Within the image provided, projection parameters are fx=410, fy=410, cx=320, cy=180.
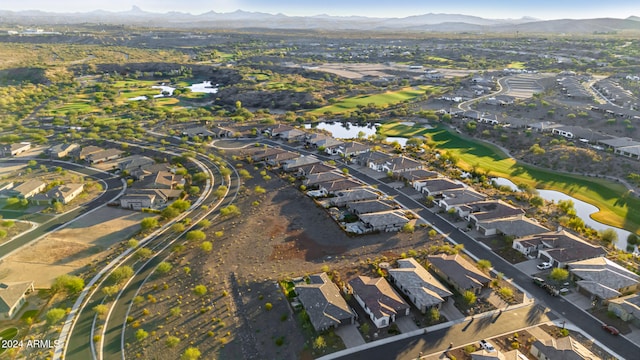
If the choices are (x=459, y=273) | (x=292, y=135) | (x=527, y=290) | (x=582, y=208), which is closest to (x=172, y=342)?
(x=459, y=273)

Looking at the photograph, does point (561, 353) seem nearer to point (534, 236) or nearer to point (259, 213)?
point (534, 236)

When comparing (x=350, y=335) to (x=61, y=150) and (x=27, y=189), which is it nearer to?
(x=27, y=189)

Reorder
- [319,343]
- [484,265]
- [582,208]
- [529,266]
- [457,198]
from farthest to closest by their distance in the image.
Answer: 1. [582,208]
2. [457,198]
3. [529,266]
4. [484,265]
5. [319,343]

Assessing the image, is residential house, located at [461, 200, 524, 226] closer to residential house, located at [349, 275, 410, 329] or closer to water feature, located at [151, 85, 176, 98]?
residential house, located at [349, 275, 410, 329]

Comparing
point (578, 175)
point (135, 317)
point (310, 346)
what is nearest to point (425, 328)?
point (310, 346)

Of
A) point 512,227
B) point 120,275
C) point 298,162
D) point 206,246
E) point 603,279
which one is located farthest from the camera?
point 298,162

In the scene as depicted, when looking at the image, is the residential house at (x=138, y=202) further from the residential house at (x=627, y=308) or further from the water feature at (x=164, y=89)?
the water feature at (x=164, y=89)

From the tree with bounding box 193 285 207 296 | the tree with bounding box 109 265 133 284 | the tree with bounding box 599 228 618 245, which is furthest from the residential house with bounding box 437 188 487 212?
the tree with bounding box 109 265 133 284
